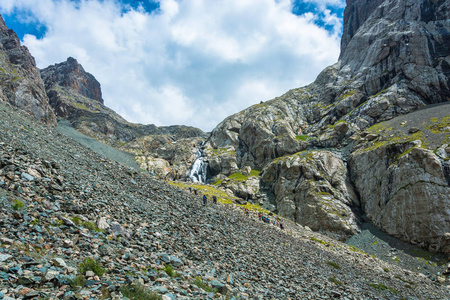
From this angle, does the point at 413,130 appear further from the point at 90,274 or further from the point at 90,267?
the point at 90,274

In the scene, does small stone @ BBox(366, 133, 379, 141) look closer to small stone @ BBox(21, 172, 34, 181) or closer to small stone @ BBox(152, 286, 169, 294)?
small stone @ BBox(152, 286, 169, 294)

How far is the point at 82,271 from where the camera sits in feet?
29.3

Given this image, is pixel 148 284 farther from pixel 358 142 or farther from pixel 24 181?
pixel 358 142

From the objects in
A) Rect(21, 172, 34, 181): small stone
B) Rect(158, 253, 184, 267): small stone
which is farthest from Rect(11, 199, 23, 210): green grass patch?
Rect(158, 253, 184, 267): small stone

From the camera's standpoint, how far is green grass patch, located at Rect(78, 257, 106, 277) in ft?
29.7

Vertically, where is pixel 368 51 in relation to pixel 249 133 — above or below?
above

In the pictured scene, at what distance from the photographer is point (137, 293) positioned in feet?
28.7

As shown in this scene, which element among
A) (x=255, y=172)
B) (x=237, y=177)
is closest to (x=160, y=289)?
(x=237, y=177)

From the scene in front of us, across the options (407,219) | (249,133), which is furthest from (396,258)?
(249,133)

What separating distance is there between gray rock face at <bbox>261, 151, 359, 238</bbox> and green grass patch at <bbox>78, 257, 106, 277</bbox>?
81.0m

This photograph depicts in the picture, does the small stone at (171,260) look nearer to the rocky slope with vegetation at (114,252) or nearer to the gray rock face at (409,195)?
the rocky slope with vegetation at (114,252)

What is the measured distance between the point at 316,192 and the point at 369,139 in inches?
1431

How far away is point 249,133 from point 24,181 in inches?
5901

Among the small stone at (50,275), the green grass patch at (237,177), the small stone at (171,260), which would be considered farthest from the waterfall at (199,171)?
the small stone at (50,275)
